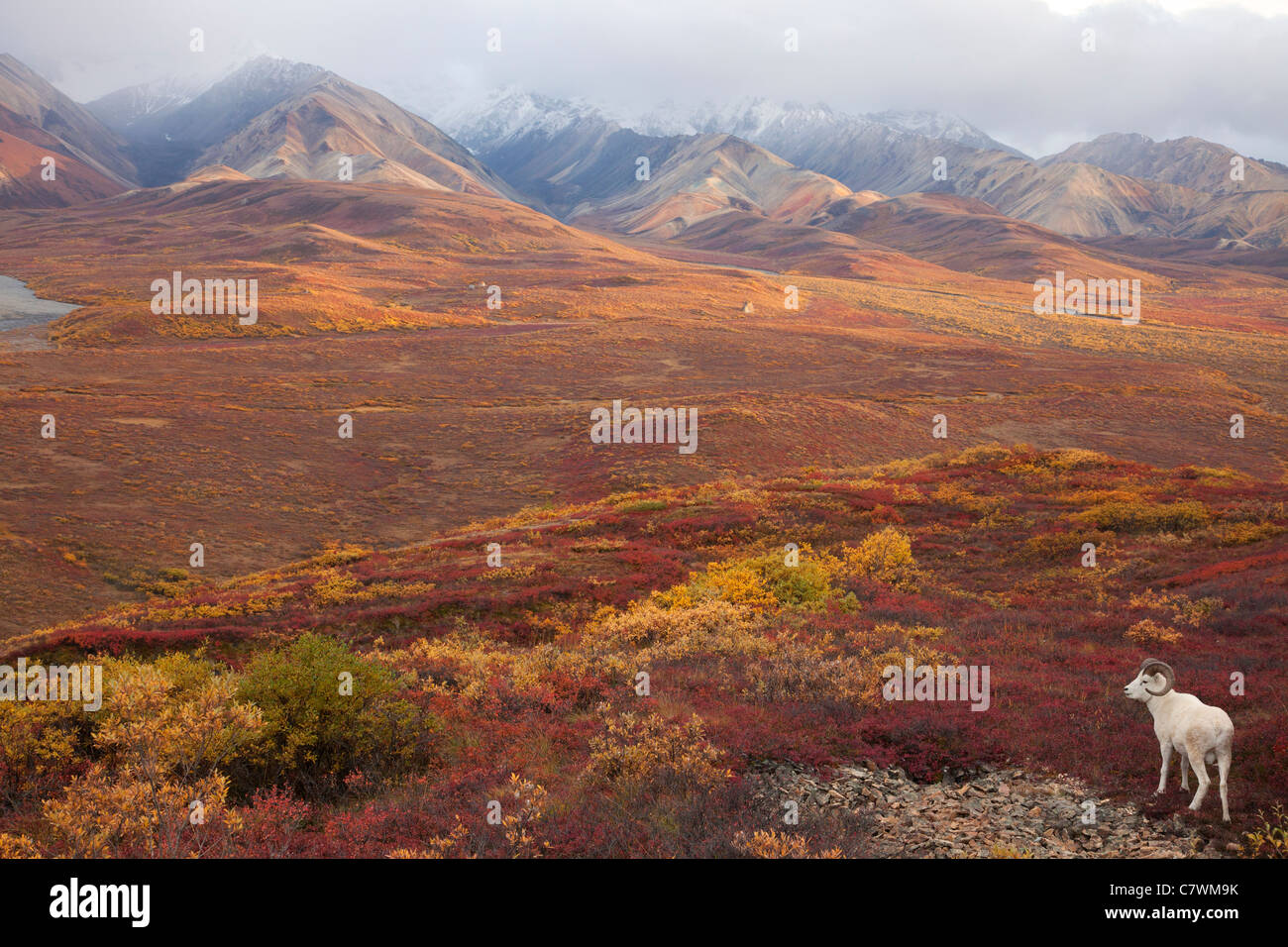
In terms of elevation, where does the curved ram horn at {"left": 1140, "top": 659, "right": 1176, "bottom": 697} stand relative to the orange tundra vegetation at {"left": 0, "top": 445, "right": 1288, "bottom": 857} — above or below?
above

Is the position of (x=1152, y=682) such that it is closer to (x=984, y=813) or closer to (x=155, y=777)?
(x=984, y=813)

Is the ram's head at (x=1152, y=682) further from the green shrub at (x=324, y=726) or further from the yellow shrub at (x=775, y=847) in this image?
the green shrub at (x=324, y=726)

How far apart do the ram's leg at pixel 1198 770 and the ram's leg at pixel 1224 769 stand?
0.42 ft

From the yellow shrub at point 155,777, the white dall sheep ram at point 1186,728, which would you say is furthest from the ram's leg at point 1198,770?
the yellow shrub at point 155,777

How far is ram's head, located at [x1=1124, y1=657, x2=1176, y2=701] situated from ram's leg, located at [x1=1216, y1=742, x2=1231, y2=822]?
86cm

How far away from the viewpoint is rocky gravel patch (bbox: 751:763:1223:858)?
634 cm

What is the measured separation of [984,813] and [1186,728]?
1.89 m

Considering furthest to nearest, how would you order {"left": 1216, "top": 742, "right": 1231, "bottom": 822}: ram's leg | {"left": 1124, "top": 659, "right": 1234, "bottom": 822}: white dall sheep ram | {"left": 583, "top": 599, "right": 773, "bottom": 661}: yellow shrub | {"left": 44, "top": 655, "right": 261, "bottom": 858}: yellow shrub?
1. {"left": 583, "top": 599, "right": 773, "bottom": 661}: yellow shrub
2. {"left": 1124, "top": 659, "right": 1234, "bottom": 822}: white dall sheep ram
3. {"left": 1216, "top": 742, "right": 1231, "bottom": 822}: ram's leg
4. {"left": 44, "top": 655, "right": 261, "bottom": 858}: yellow shrub

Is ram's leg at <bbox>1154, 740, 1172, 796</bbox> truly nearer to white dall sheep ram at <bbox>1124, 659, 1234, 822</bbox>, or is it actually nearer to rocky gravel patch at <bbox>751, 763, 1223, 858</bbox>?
white dall sheep ram at <bbox>1124, 659, 1234, 822</bbox>

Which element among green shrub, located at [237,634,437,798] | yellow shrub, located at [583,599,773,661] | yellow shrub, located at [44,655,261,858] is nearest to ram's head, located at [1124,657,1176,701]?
yellow shrub, located at [583,599,773,661]

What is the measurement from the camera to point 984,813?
705cm

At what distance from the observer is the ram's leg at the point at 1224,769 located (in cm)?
628

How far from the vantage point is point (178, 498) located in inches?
1351
